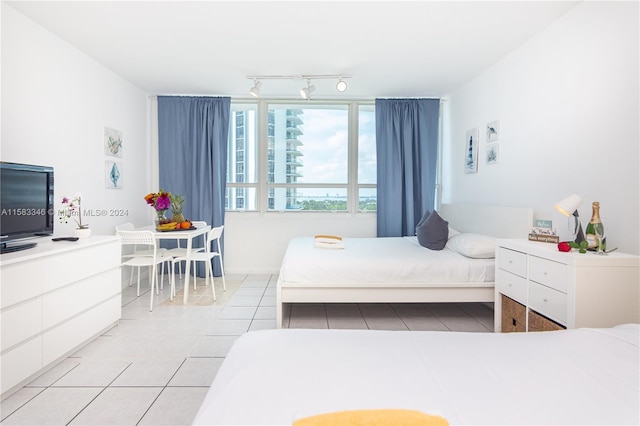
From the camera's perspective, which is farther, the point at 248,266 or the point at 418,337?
the point at 248,266

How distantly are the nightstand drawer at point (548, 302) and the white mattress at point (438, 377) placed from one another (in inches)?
23.6

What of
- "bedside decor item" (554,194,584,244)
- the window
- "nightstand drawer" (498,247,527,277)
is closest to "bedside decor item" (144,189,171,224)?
the window

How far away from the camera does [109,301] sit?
267cm

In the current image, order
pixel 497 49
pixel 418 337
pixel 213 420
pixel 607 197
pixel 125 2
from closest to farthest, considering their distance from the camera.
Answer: pixel 213 420
pixel 418 337
pixel 607 197
pixel 125 2
pixel 497 49

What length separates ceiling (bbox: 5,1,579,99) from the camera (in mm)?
2490

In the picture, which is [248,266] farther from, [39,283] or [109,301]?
[39,283]

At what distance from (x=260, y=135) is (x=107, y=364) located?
11.3 feet

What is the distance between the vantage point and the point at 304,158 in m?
4.88

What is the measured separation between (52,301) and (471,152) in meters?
4.34

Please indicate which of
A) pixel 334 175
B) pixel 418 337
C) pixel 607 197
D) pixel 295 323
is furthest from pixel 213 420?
pixel 334 175

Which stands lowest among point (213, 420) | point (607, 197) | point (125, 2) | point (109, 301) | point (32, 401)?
point (32, 401)

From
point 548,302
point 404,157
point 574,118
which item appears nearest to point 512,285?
point 548,302

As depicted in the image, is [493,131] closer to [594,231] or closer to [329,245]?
[594,231]

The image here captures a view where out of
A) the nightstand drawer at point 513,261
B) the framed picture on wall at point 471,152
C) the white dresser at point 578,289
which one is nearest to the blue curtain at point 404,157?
the framed picture on wall at point 471,152
